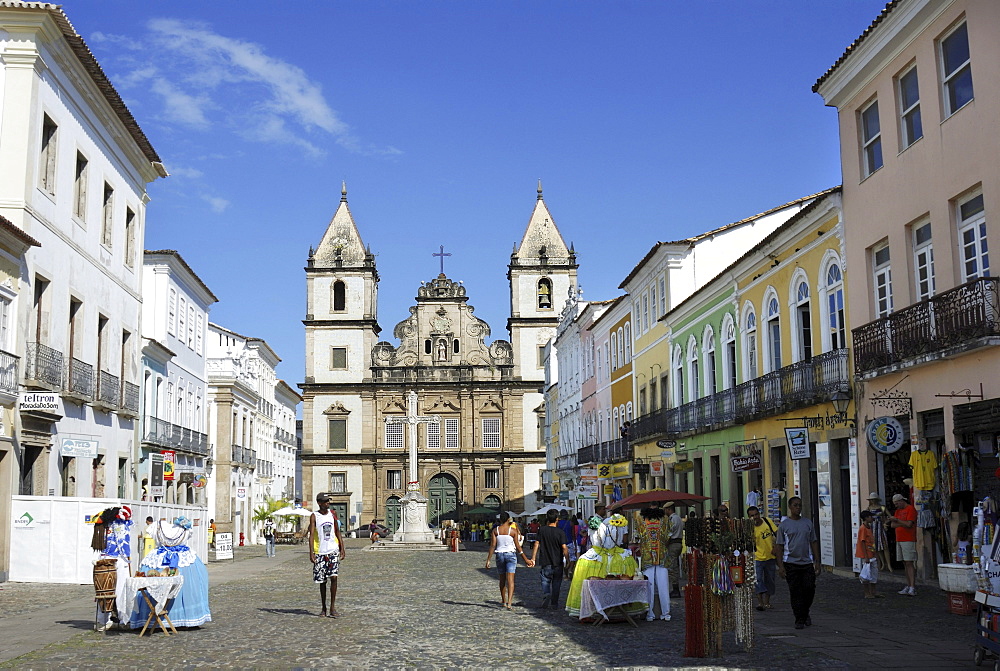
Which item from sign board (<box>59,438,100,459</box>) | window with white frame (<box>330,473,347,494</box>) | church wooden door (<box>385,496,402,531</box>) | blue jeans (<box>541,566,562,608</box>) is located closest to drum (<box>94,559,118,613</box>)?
blue jeans (<box>541,566,562,608</box>)

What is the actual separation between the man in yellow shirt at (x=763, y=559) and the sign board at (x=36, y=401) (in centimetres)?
1311

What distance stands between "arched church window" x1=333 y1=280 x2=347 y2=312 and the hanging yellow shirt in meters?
62.9

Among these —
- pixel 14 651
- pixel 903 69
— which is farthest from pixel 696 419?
pixel 14 651

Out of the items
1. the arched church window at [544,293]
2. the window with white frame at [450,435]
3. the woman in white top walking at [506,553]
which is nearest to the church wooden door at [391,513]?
the window with white frame at [450,435]

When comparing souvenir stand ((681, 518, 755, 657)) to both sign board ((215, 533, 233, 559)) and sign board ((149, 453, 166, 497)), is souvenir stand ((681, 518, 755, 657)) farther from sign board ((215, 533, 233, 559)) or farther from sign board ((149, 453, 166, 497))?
sign board ((215, 533, 233, 559))

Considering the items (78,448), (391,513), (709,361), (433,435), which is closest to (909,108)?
(709,361)

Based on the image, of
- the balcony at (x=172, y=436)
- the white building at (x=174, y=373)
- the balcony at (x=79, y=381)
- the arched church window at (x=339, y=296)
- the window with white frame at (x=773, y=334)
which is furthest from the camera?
the arched church window at (x=339, y=296)

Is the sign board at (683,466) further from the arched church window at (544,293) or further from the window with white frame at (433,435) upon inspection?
the window with white frame at (433,435)

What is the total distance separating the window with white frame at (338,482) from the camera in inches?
2972

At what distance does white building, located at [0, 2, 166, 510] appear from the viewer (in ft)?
68.5

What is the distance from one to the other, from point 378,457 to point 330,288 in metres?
12.3

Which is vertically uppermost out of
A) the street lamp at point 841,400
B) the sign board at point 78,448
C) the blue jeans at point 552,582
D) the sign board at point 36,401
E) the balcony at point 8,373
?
the balcony at point 8,373

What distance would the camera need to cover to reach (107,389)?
85.5 feet

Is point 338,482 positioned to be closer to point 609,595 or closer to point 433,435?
point 433,435
